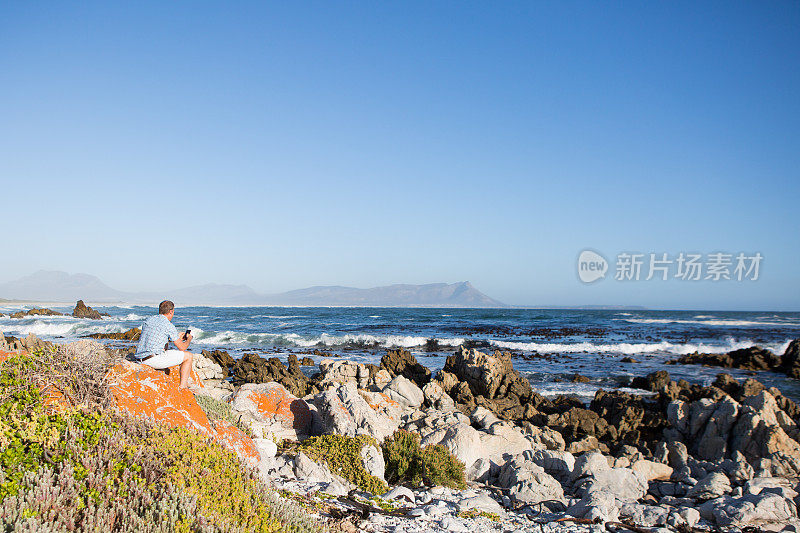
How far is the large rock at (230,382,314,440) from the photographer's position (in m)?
8.89

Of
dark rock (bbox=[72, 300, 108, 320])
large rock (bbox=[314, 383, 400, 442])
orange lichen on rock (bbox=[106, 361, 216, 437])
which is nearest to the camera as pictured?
Result: orange lichen on rock (bbox=[106, 361, 216, 437])

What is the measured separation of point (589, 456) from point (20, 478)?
26.9 feet

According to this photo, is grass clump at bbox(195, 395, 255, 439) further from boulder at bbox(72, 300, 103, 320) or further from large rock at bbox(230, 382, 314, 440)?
boulder at bbox(72, 300, 103, 320)

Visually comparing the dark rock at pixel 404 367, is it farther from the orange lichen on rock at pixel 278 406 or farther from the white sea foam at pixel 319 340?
the white sea foam at pixel 319 340

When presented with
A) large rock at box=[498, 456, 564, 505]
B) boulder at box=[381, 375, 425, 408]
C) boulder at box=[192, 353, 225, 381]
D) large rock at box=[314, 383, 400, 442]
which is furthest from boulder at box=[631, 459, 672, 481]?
boulder at box=[192, 353, 225, 381]

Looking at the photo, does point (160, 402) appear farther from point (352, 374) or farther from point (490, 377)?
point (490, 377)

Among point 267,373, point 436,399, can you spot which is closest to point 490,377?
point 436,399

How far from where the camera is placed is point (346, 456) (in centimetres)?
746

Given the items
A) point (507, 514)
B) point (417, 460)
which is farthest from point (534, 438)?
point (507, 514)

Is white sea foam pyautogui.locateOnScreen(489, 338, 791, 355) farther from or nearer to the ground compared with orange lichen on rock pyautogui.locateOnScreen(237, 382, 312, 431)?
nearer to the ground

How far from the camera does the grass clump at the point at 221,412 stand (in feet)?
25.7

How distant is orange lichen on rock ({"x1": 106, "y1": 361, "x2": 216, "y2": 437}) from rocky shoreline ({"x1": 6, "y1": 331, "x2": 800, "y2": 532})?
0.02 metres

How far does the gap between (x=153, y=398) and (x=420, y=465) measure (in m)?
4.16

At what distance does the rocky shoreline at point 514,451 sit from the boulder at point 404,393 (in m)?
0.04
